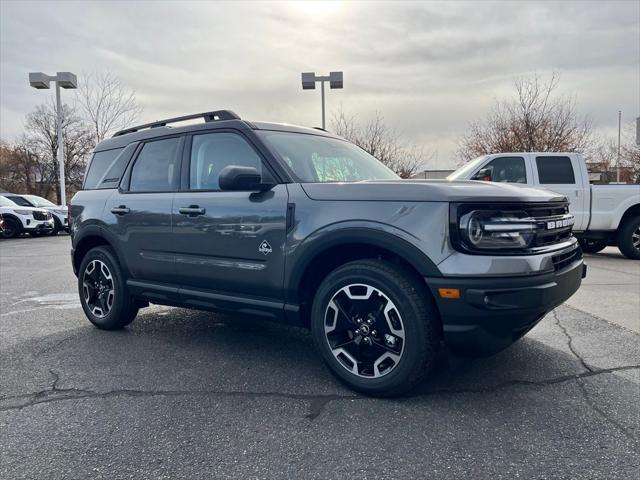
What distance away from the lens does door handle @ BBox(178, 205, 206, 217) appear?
3764 millimetres

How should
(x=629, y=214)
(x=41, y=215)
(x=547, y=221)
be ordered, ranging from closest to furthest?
1. (x=547, y=221)
2. (x=629, y=214)
3. (x=41, y=215)

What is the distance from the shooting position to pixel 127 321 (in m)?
4.70

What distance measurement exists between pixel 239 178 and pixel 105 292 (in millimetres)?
2322

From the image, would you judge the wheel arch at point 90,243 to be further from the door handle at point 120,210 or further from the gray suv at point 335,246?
the door handle at point 120,210

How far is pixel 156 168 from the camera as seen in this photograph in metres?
4.38

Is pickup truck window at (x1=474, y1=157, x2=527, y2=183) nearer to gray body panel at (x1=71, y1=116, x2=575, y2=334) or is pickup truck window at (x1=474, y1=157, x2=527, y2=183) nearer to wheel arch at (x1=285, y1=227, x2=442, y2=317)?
gray body panel at (x1=71, y1=116, x2=575, y2=334)

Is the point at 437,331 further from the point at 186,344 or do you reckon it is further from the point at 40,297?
the point at 40,297

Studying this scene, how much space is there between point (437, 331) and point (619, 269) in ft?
23.1

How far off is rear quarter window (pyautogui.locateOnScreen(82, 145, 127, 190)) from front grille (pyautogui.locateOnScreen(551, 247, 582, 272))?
12.5ft

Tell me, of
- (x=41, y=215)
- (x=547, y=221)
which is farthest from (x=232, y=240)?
(x=41, y=215)

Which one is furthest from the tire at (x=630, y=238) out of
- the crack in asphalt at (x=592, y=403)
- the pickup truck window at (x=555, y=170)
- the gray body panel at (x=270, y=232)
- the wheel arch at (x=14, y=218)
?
the wheel arch at (x=14, y=218)

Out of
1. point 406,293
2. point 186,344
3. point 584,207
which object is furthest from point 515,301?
point 584,207

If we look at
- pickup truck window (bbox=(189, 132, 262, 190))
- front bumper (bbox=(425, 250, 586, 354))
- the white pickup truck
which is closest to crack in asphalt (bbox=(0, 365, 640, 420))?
front bumper (bbox=(425, 250, 586, 354))

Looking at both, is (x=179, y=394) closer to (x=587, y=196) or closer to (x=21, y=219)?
(x=587, y=196)
